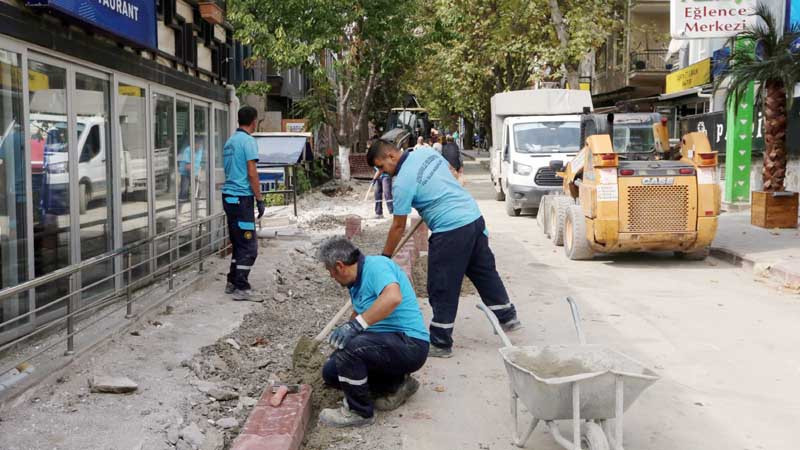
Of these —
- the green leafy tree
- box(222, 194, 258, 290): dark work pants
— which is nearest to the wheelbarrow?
box(222, 194, 258, 290): dark work pants

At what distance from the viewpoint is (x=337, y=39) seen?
2311 centimetres

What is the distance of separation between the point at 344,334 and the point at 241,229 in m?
3.53

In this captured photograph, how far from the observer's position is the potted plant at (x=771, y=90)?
47.6 ft

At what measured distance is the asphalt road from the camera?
493cm

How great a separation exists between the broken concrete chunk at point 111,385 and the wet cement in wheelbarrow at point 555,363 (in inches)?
94.5

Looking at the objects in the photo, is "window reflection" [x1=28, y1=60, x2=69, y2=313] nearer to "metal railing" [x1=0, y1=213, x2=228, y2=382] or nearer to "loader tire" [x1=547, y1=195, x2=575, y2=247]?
"metal railing" [x1=0, y1=213, x2=228, y2=382]

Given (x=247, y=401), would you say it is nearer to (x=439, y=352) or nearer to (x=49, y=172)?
(x=439, y=352)

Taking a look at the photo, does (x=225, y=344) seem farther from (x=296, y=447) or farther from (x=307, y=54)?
(x=307, y=54)

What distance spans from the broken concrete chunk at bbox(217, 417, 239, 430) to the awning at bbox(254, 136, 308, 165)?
13.6 m

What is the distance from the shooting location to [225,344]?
21.3 feet

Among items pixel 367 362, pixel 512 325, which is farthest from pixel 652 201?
pixel 367 362

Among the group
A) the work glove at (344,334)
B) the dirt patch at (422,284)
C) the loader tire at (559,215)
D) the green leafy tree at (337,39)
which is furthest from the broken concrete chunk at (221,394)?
the green leafy tree at (337,39)

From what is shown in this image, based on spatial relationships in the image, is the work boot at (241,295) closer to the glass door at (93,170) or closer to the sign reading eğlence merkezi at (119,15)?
the glass door at (93,170)

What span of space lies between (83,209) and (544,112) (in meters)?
15.3
